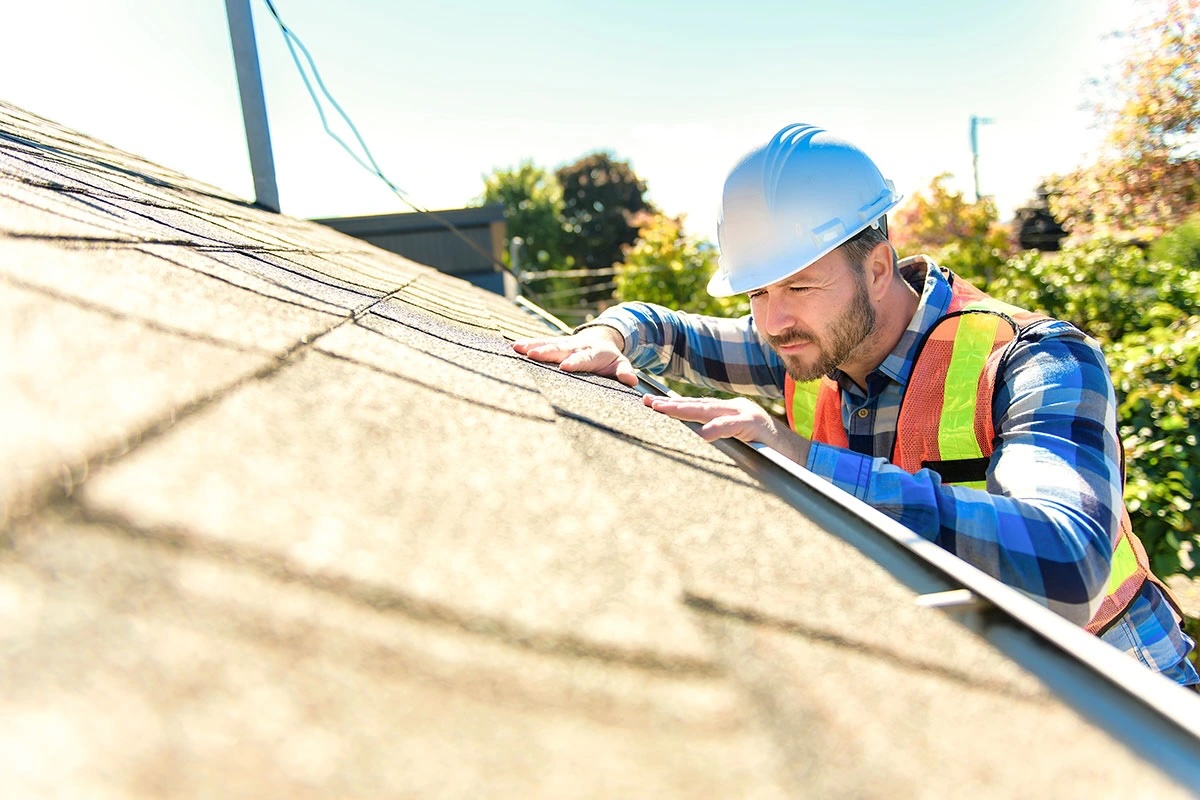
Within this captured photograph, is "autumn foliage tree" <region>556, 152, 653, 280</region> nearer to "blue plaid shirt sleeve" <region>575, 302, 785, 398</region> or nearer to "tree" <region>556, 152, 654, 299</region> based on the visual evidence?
"tree" <region>556, 152, 654, 299</region>

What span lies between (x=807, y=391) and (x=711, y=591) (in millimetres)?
2741

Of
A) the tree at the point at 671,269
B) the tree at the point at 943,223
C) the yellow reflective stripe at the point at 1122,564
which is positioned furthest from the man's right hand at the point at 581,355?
the tree at the point at 943,223

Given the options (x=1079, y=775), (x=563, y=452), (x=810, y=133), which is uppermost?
(x=810, y=133)

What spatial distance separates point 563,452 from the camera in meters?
0.95

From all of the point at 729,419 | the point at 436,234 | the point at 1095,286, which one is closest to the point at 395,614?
the point at 729,419

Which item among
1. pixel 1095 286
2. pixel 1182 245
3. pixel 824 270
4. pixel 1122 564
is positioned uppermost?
pixel 1182 245

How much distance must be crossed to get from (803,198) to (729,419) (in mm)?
1222

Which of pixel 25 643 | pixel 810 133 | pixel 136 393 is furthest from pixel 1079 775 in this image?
pixel 810 133

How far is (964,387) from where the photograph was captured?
2.21m

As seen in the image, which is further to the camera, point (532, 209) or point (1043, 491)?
point (532, 209)

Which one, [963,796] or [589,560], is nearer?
[963,796]

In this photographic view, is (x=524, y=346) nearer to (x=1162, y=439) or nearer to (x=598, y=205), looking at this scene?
(x=1162, y=439)

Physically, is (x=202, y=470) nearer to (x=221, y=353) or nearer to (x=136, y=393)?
(x=136, y=393)

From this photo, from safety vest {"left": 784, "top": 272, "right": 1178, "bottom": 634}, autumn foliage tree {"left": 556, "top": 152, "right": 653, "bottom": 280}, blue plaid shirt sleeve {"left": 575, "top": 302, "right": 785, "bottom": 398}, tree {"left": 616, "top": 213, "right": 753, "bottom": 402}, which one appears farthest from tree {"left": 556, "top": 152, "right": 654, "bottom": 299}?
safety vest {"left": 784, "top": 272, "right": 1178, "bottom": 634}
